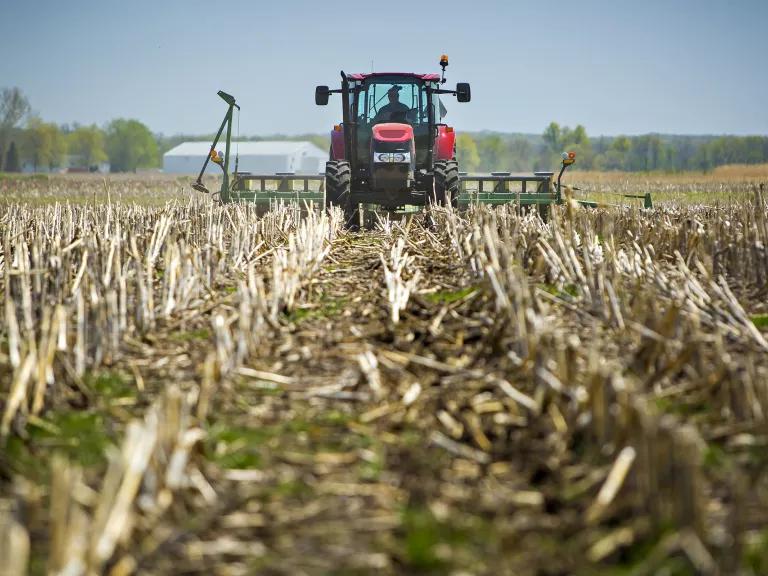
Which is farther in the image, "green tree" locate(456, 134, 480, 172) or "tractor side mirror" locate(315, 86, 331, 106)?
"green tree" locate(456, 134, 480, 172)

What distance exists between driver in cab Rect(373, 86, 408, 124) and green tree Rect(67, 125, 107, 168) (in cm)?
15936

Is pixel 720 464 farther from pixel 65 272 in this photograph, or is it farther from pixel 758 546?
pixel 65 272

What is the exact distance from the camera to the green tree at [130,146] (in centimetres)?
16925

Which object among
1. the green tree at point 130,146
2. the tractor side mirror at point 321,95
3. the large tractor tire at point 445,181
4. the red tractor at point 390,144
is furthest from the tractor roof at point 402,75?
the green tree at point 130,146

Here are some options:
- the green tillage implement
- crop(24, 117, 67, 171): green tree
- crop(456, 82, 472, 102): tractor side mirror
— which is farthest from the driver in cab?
crop(24, 117, 67, 171): green tree

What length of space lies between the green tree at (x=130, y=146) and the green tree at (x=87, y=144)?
7.13 ft

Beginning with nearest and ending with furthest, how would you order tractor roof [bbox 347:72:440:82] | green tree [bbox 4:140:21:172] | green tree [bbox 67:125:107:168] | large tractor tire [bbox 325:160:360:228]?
large tractor tire [bbox 325:160:360:228]
tractor roof [bbox 347:72:440:82]
green tree [bbox 4:140:21:172]
green tree [bbox 67:125:107:168]

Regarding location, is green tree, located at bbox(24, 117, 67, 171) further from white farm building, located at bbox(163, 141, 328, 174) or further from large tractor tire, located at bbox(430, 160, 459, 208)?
large tractor tire, located at bbox(430, 160, 459, 208)

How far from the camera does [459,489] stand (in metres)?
3.59

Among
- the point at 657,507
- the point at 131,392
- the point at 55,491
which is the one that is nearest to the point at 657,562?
the point at 657,507

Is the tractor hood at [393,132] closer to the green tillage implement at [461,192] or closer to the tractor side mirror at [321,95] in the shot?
the tractor side mirror at [321,95]

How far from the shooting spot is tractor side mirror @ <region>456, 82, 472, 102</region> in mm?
15156

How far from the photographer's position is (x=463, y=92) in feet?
49.9

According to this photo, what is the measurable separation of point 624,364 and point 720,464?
4.38 ft
